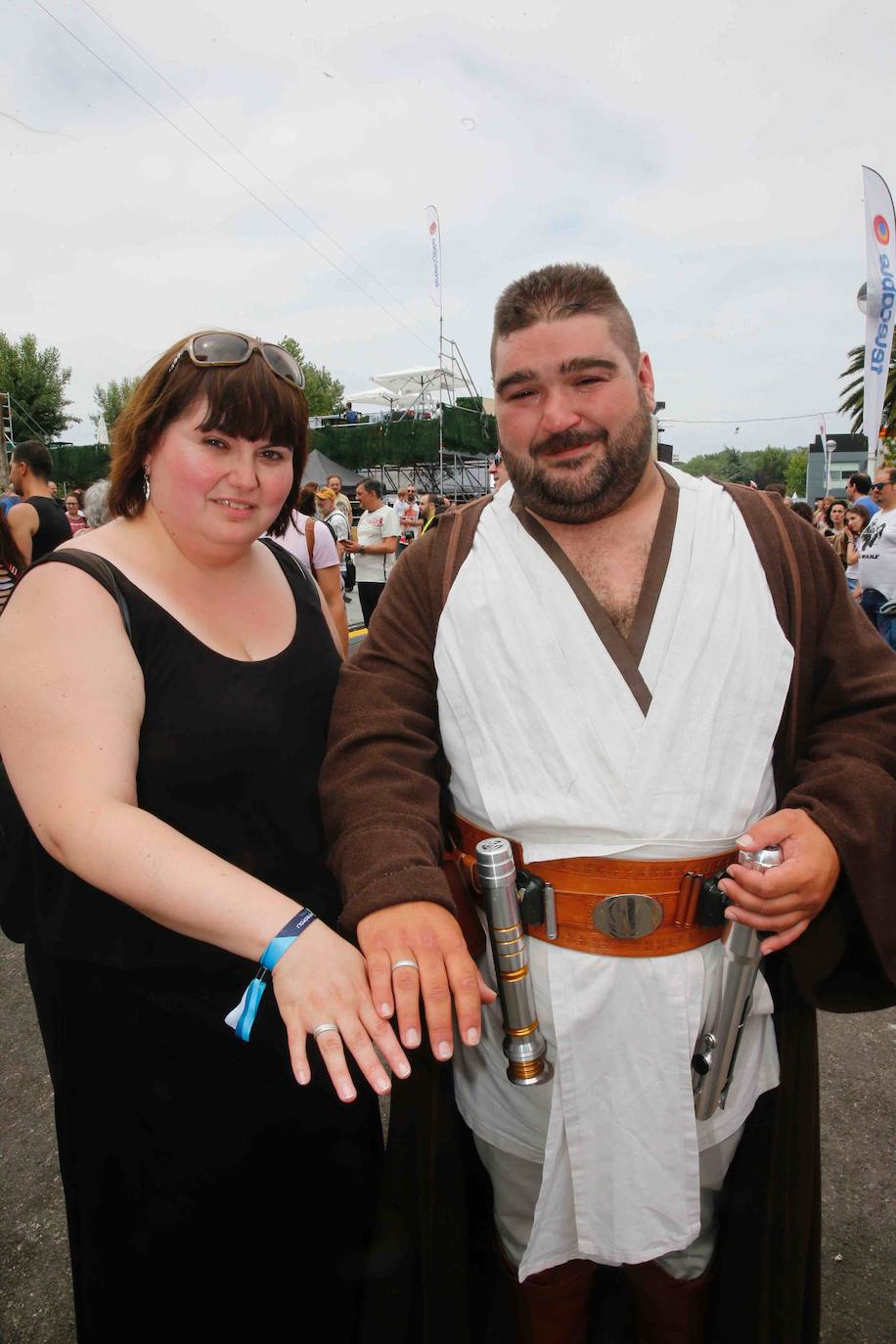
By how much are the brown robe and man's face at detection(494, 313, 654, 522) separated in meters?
0.19

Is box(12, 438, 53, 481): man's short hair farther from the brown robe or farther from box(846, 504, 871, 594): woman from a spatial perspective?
box(846, 504, 871, 594): woman

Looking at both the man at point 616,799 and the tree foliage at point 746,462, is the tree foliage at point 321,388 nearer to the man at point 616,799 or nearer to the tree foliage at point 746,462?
the tree foliage at point 746,462

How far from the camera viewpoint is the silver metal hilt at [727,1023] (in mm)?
1287

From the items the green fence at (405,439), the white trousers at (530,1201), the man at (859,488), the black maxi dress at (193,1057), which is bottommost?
the white trousers at (530,1201)

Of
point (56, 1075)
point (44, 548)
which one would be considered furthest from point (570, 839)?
point (44, 548)

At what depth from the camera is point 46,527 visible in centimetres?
467

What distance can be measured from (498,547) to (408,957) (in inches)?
29.0

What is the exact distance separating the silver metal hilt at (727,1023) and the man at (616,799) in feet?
0.09

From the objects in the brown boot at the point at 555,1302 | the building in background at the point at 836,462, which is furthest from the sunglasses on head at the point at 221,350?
the building in background at the point at 836,462

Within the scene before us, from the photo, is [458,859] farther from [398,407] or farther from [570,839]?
[398,407]

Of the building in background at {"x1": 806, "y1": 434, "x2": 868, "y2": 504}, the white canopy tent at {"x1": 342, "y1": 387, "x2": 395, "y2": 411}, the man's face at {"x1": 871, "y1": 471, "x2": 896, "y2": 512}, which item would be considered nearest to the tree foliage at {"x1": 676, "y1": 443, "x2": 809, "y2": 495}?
the building in background at {"x1": 806, "y1": 434, "x2": 868, "y2": 504}

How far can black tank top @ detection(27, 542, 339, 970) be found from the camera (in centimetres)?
127

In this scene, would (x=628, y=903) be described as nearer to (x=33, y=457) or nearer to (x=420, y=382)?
(x=33, y=457)

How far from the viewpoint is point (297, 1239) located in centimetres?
151
